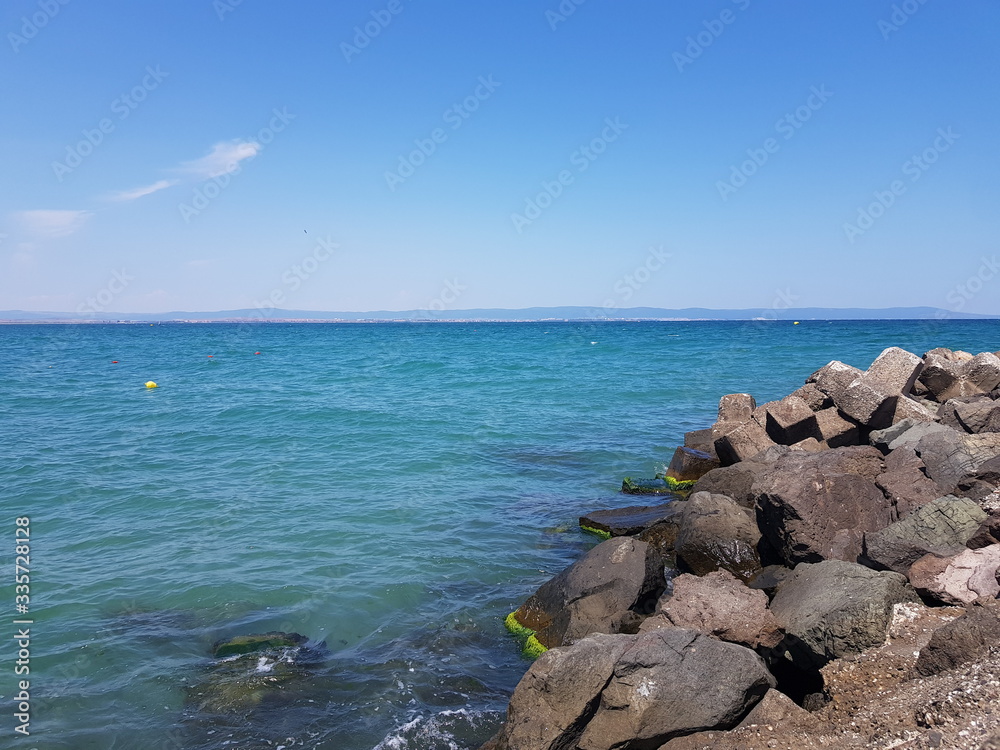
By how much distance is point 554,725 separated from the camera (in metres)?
4.69

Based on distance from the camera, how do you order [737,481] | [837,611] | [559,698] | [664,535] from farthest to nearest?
[737,481] → [664,535] → [837,611] → [559,698]

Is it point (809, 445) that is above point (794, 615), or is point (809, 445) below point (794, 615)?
above

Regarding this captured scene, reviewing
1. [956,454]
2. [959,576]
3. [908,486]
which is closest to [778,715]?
[959,576]

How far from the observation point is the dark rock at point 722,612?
5582 millimetres

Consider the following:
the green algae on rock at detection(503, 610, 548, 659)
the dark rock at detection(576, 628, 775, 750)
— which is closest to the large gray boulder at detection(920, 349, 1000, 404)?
the green algae on rock at detection(503, 610, 548, 659)

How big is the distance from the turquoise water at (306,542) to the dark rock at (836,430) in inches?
146

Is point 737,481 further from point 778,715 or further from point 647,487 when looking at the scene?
point 778,715

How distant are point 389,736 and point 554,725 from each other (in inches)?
66.3

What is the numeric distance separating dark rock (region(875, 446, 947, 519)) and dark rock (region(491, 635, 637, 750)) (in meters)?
3.98

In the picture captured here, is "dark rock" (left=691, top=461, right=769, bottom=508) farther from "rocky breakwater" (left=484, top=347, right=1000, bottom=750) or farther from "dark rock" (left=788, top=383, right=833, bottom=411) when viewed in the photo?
"dark rock" (left=788, top=383, right=833, bottom=411)

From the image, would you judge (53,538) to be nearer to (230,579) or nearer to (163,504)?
(163,504)

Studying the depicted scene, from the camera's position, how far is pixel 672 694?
4590 mm

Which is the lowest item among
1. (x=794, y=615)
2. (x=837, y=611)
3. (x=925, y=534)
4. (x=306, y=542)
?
(x=306, y=542)

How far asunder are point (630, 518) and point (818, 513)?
3.44 metres
